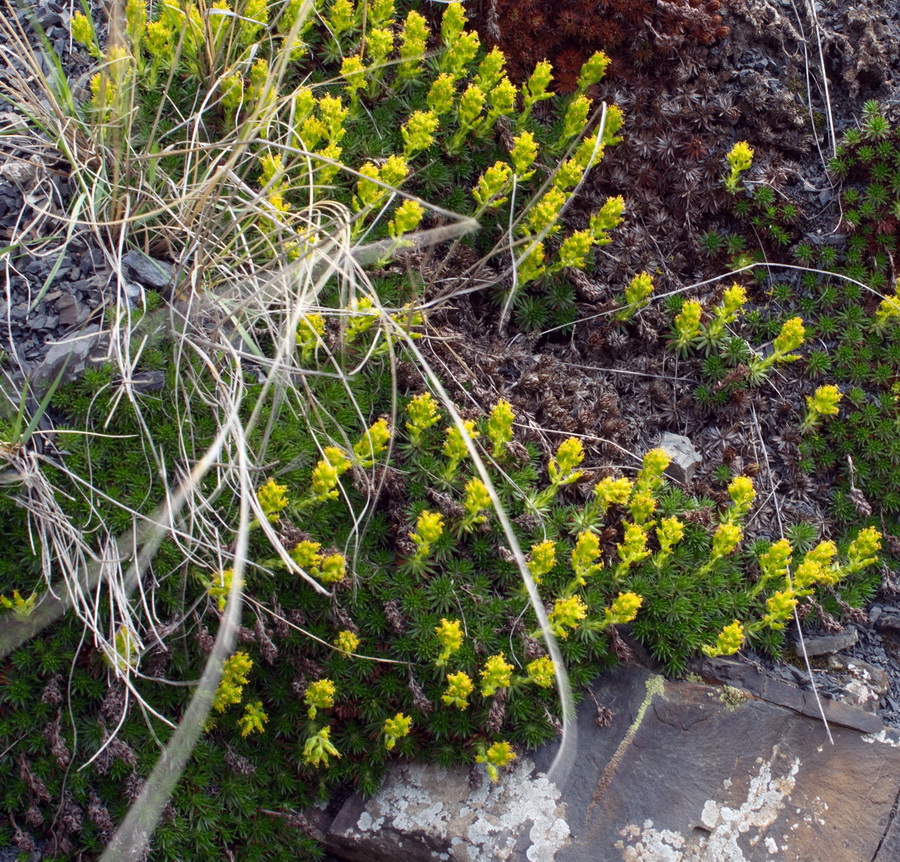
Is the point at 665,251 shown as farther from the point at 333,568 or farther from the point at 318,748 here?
the point at 318,748

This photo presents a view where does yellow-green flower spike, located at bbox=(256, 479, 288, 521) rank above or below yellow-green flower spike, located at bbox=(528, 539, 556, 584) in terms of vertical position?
above

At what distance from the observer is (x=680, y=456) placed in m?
3.90

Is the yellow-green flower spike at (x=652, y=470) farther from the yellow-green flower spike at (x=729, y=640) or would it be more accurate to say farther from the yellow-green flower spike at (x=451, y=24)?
the yellow-green flower spike at (x=451, y=24)

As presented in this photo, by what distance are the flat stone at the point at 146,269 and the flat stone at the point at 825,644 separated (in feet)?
9.94

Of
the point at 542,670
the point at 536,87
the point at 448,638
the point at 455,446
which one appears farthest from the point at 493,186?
the point at 542,670

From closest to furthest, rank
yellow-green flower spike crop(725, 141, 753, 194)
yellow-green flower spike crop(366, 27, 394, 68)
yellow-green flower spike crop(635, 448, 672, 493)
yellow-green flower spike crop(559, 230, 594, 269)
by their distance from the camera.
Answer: yellow-green flower spike crop(635, 448, 672, 493) < yellow-green flower spike crop(559, 230, 594, 269) < yellow-green flower spike crop(366, 27, 394, 68) < yellow-green flower spike crop(725, 141, 753, 194)

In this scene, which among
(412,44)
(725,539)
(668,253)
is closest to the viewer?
(725,539)

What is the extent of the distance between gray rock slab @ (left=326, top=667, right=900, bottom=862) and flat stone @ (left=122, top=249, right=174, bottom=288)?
214 cm

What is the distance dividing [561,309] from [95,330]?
2.10 metres

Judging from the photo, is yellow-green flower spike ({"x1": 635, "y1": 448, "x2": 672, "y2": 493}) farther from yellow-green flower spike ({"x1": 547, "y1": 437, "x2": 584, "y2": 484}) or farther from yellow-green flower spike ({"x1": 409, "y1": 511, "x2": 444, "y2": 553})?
yellow-green flower spike ({"x1": 409, "y1": 511, "x2": 444, "y2": 553})

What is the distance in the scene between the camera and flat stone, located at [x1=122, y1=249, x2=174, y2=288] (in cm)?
342

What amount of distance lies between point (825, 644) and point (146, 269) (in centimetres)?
321

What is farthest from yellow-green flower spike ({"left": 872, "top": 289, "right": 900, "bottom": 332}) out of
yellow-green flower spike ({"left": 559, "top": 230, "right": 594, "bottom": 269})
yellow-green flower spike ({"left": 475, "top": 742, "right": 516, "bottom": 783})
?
yellow-green flower spike ({"left": 475, "top": 742, "right": 516, "bottom": 783})

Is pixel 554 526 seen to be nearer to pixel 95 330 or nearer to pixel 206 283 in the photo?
pixel 206 283
